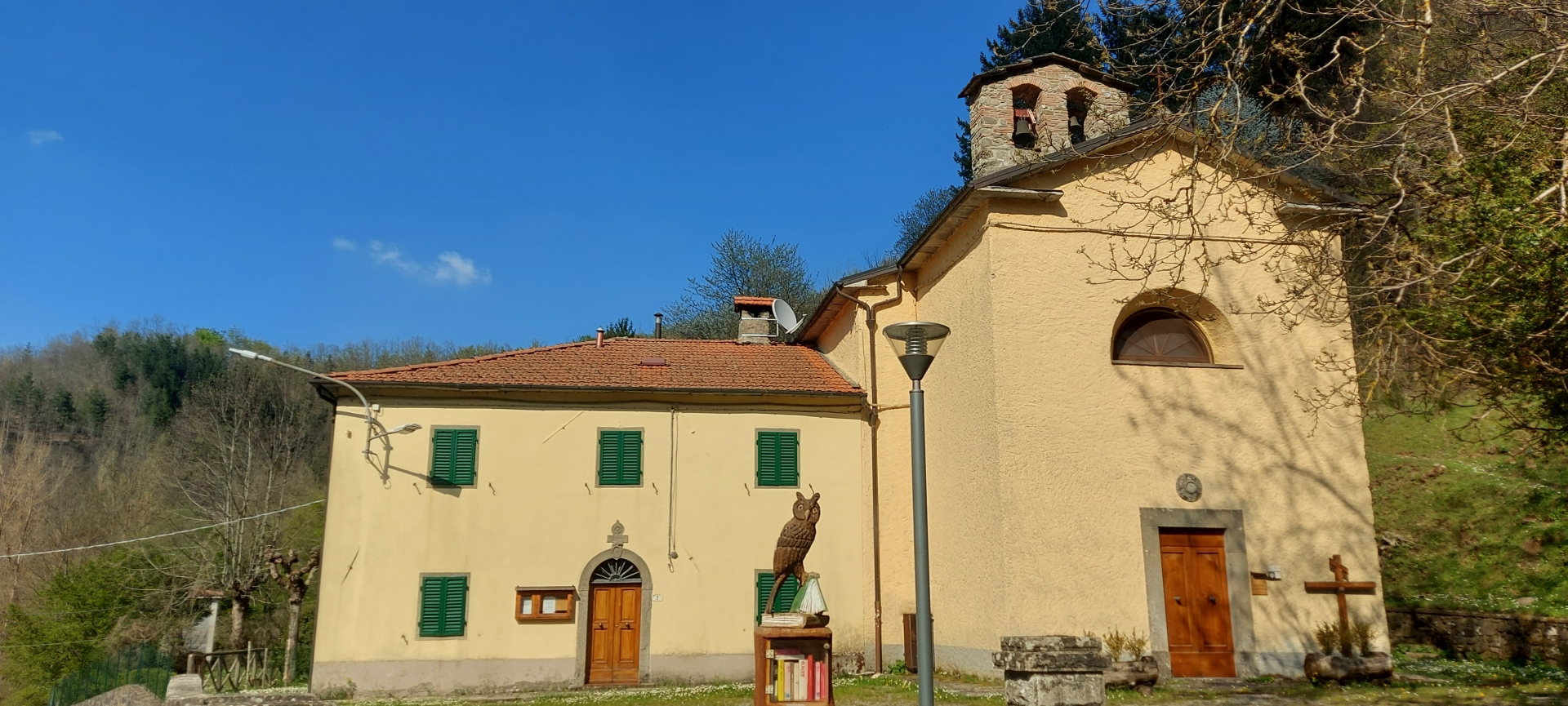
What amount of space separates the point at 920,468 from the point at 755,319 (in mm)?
13767

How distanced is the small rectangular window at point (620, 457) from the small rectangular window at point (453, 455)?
201 cm

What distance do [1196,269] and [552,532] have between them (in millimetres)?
10531

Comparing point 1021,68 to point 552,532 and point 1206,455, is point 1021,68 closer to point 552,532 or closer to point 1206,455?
point 1206,455

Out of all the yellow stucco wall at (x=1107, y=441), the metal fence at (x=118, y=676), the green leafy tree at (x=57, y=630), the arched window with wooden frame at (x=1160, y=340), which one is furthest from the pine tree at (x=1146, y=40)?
the green leafy tree at (x=57, y=630)

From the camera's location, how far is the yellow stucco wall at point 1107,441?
12.3m

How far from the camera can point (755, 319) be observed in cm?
2042

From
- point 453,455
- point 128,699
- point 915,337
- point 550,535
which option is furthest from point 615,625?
point 915,337

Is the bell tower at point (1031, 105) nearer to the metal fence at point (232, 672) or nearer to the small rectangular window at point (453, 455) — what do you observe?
the small rectangular window at point (453, 455)

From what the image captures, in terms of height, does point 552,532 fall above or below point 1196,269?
below

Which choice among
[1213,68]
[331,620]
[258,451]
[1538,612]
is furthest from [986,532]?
[258,451]

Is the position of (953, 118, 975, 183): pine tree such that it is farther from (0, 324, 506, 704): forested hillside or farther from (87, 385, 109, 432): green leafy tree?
(87, 385, 109, 432): green leafy tree

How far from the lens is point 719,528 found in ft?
51.2

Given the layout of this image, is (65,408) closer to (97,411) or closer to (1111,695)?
(97,411)

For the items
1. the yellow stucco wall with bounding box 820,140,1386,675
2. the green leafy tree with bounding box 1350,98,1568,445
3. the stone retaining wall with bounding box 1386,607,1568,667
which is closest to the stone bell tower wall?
the yellow stucco wall with bounding box 820,140,1386,675
